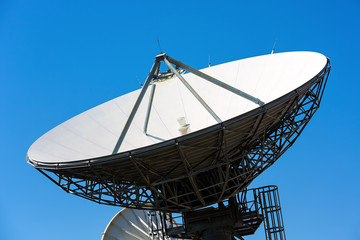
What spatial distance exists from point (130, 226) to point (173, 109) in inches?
382

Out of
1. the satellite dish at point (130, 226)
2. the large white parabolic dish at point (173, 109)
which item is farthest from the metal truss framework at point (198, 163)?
the satellite dish at point (130, 226)

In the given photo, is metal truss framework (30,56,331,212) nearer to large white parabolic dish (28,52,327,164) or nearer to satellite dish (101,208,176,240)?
large white parabolic dish (28,52,327,164)

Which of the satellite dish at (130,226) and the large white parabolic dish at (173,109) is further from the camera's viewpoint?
the satellite dish at (130,226)

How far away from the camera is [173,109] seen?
29781 mm

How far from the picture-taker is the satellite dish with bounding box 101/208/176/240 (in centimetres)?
3384

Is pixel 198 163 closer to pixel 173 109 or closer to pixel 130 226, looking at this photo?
pixel 173 109

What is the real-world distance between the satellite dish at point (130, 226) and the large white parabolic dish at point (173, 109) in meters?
7.99

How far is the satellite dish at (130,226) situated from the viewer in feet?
111

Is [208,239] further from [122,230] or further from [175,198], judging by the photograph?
[122,230]

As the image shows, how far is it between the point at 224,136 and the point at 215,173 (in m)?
4.54

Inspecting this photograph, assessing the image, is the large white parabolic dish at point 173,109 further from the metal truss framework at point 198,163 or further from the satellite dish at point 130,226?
the satellite dish at point 130,226

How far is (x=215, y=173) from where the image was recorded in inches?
962

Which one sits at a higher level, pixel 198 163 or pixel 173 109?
pixel 173 109

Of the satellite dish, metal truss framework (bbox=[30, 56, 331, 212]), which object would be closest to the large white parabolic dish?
metal truss framework (bbox=[30, 56, 331, 212])
